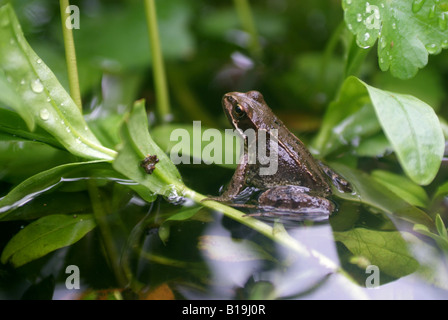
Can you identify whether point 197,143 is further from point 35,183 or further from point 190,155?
point 35,183

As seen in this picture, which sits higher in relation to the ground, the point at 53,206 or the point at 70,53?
the point at 70,53

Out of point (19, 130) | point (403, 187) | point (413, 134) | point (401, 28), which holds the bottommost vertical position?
point (403, 187)

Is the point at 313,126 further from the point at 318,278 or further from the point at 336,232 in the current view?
the point at 318,278

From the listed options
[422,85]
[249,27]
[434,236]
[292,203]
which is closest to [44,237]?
[292,203]

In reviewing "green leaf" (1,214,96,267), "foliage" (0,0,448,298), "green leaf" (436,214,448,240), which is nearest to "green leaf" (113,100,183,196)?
"foliage" (0,0,448,298)

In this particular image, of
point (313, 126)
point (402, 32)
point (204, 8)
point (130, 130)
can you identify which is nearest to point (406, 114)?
point (402, 32)

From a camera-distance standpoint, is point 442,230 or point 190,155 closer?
point 442,230

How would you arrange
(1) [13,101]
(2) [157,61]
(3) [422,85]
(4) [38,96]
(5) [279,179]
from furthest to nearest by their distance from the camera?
(3) [422,85] < (2) [157,61] < (5) [279,179] < (4) [38,96] < (1) [13,101]

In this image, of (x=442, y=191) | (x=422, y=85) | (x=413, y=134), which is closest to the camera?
(x=413, y=134)

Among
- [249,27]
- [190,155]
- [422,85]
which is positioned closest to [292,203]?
[190,155]
